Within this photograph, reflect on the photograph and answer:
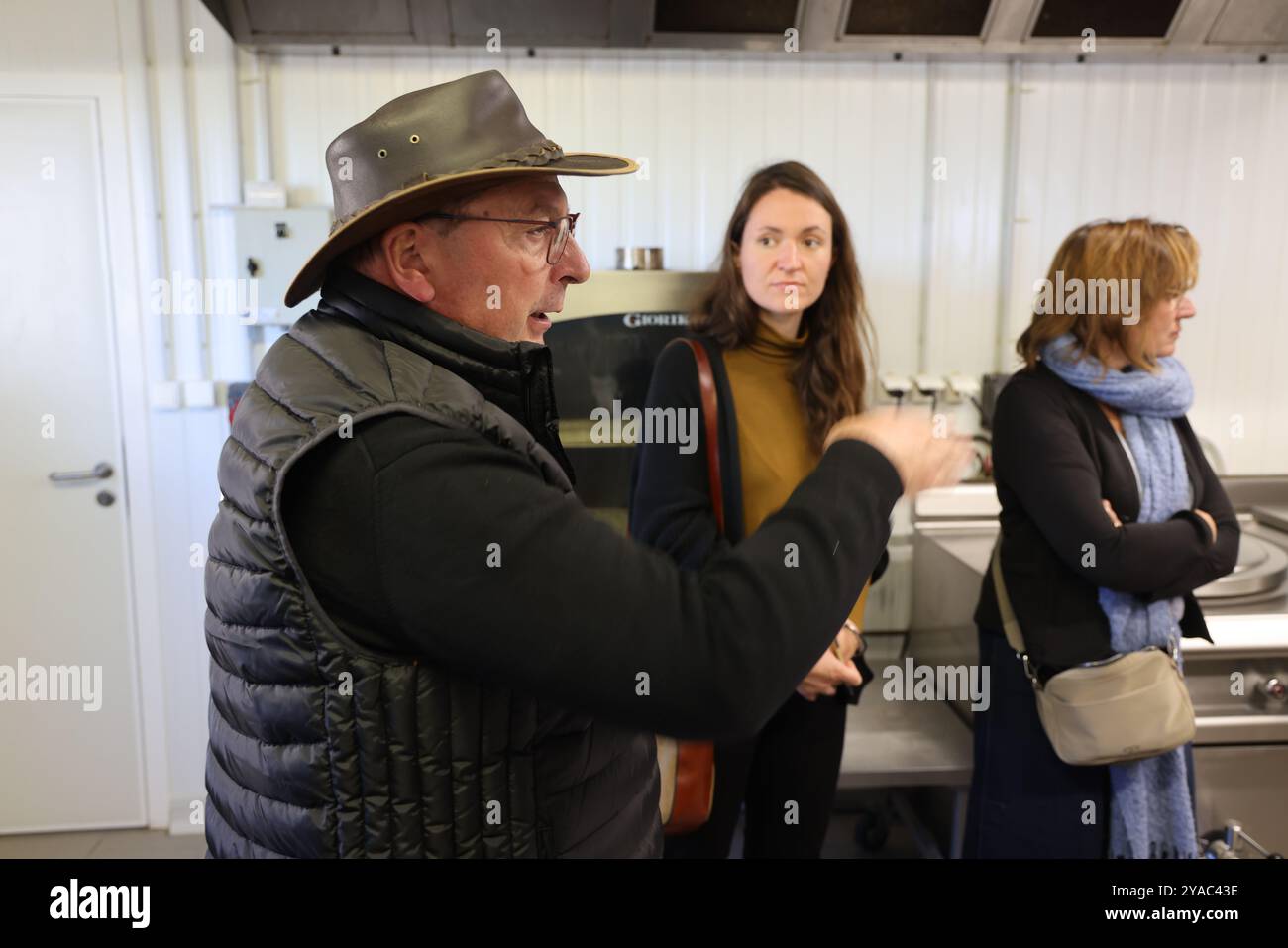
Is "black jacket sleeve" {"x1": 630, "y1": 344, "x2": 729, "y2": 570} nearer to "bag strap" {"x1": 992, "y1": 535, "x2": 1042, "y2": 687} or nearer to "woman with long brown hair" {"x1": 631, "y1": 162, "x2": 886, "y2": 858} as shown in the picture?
"woman with long brown hair" {"x1": 631, "y1": 162, "x2": 886, "y2": 858}

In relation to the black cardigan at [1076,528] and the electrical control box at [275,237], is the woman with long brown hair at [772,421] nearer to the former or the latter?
the black cardigan at [1076,528]

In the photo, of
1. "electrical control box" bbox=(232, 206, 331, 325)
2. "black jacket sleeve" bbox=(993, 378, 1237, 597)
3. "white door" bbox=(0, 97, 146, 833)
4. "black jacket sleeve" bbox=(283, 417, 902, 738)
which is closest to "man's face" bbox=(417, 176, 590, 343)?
"black jacket sleeve" bbox=(283, 417, 902, 738)

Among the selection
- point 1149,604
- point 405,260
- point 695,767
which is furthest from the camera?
point 1149,604

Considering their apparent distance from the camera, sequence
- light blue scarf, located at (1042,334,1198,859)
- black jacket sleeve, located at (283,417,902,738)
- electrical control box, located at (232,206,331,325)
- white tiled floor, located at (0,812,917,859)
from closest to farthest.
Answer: black jacket sleeve, located at (283,417,902,738) → light blue scarf, located at (1042,334,1198,859) → electrical control box, located at (232,206,331,325) → white tiled floor, located at (0,812,917,859)

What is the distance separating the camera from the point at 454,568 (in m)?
0.59

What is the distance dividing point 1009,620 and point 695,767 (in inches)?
24.4

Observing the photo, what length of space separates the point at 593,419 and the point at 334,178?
4.00 feet

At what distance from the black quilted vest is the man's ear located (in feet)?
0.06

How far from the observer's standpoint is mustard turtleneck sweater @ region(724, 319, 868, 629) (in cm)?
142

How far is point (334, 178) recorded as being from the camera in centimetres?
78

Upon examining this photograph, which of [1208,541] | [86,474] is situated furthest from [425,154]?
[86,474]

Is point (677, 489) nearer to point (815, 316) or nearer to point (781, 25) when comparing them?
point (815, 316)
